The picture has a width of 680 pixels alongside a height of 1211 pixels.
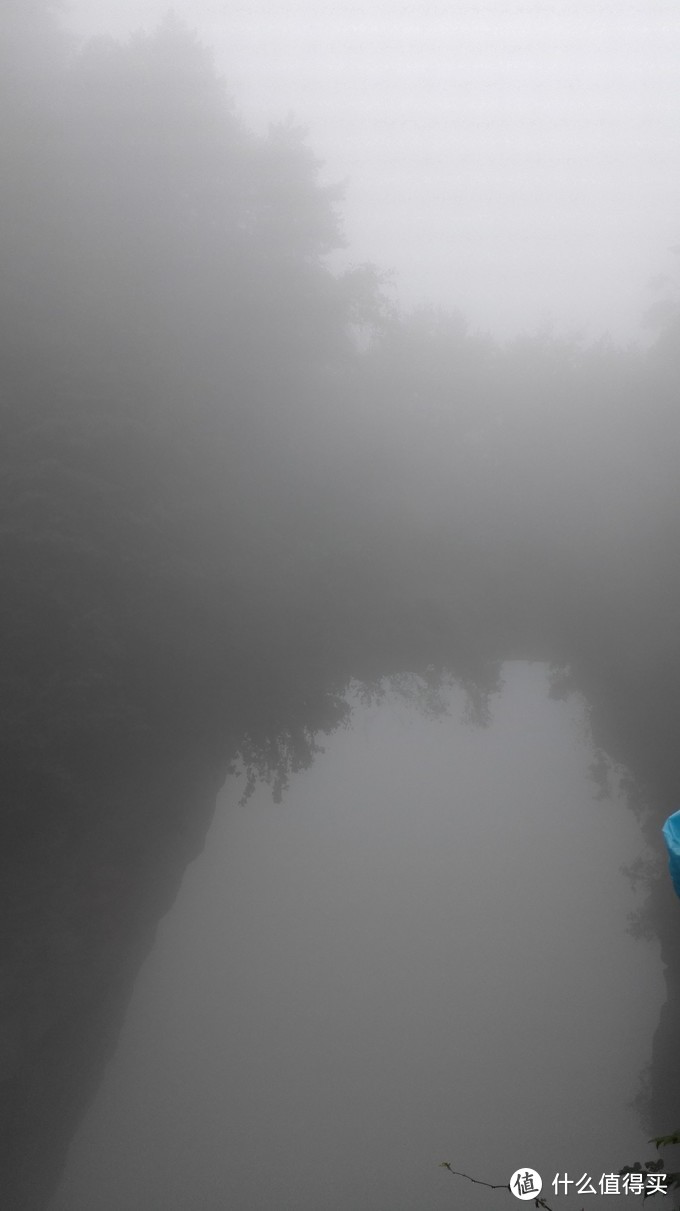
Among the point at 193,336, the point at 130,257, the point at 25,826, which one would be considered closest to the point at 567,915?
the point at 25,826

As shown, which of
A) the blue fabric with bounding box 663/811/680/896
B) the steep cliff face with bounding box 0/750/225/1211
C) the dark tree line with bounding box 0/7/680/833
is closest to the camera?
the blue fabric with bounding box 663/811/680/896

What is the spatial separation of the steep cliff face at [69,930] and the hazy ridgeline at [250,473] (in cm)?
16

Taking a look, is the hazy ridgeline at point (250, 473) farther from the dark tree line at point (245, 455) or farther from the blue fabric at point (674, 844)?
the blue fabric at point (674, 844)

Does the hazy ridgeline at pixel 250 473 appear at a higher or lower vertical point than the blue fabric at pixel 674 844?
higher

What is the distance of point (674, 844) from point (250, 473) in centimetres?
957

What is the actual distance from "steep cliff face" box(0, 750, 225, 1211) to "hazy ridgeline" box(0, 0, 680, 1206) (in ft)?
0.52

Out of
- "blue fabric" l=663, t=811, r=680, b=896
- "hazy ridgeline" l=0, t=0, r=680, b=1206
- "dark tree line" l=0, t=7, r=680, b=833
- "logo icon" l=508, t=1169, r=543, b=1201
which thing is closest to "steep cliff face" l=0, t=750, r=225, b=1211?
"hazy ridgeline" l=0, t=0, r=680, b=1206

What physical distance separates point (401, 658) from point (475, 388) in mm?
6141

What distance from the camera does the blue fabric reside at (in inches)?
115

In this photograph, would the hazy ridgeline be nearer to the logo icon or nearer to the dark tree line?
the dark tree line

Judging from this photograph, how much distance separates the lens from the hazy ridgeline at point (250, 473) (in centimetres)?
859

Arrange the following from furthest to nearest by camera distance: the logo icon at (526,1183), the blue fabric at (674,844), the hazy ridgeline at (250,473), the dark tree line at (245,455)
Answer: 1. the dark tree line at (245,455)
2. the hazy ridgeline at (250,473)
3. the logo icon at (526,1183)
4. the blue fabric at (674,844)

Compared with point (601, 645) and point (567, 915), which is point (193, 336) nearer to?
point (601, 645)

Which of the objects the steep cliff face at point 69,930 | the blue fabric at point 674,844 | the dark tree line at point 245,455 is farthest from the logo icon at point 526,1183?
the dark tree line at point 245,455
